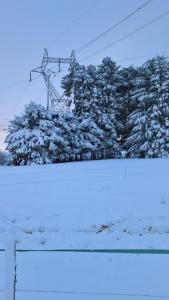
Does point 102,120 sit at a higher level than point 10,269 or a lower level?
higher

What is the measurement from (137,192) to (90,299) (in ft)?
30.5

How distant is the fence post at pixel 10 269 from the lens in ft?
11.3

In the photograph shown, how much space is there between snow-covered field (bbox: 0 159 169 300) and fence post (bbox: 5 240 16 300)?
0.50 ft

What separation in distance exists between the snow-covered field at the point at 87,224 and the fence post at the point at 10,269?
15 cm

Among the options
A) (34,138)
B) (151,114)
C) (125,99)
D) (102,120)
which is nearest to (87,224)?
(34,138)

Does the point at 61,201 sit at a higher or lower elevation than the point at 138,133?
lower

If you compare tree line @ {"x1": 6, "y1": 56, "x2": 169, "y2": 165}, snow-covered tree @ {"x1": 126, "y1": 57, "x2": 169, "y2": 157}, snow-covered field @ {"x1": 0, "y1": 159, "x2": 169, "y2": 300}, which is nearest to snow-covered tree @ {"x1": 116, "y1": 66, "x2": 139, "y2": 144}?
tree line @ {"x1": 6, "y1": 56, "x2": 169, "y2": 165}

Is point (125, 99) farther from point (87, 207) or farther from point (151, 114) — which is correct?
point (87, 207)

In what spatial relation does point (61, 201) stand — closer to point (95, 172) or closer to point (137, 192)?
point (137, 192)

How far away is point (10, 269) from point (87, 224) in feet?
23.9

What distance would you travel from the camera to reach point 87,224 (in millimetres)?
10672

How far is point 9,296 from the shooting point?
3.51m

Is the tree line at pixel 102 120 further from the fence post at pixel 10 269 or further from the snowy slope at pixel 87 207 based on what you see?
the fence post at pixel 10 269

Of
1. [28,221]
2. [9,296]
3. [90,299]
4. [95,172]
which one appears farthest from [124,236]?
[95,172]
